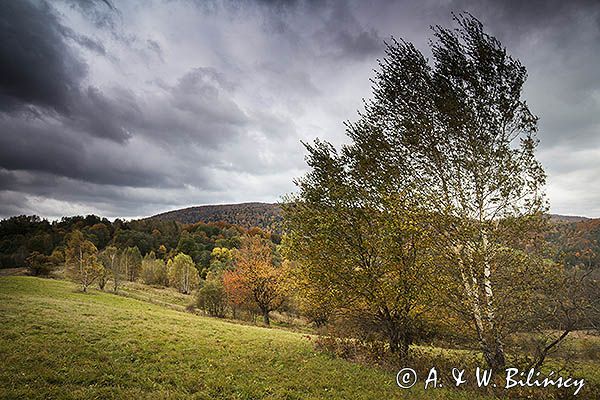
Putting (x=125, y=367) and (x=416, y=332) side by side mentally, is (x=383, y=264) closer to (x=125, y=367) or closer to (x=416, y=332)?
(x=416, y=332)

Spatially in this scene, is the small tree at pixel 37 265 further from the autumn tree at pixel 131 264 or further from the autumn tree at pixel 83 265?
the autumn tree at pixel 131 264

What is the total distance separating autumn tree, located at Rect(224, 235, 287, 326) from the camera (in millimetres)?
41356

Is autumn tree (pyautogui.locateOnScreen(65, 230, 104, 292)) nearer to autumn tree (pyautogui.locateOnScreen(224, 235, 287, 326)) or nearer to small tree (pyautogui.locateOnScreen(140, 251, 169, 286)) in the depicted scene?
autumn tree (pyautogui.locateOnScreen(224, 235, 287, 326))

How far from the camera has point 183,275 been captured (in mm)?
81500

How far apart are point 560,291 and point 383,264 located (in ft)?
22.4

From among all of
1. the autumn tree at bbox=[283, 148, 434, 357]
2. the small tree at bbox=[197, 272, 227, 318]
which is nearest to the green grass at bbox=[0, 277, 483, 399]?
the autumn tree at bbox=[283, 148, 434, 357]

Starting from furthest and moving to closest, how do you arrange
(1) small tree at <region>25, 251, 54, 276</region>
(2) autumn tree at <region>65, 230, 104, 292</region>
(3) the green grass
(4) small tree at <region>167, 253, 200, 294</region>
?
(4) small tree at <region>167, 253, 200, 294</region> → (1) small tree at <region>25, 251, 54, 276</region> → (2) autumn tree at <region>65, 230, 104, 292</region> → (3) the green grass

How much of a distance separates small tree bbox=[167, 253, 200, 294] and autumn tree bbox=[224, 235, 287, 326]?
41.5 meters

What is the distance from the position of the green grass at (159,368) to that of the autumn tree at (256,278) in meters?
22.5

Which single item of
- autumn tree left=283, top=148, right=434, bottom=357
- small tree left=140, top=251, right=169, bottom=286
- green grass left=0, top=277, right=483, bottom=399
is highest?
autumn tree left=283, top=148, right=434, bottom=357

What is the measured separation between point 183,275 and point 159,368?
7468cm

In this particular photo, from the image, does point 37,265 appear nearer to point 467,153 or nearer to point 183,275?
point 183,275

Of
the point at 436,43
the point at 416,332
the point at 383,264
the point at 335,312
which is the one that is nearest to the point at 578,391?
the point at 416,332

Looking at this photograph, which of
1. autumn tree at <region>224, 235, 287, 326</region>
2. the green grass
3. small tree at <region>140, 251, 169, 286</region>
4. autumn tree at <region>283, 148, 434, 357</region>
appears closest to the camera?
the green grass
